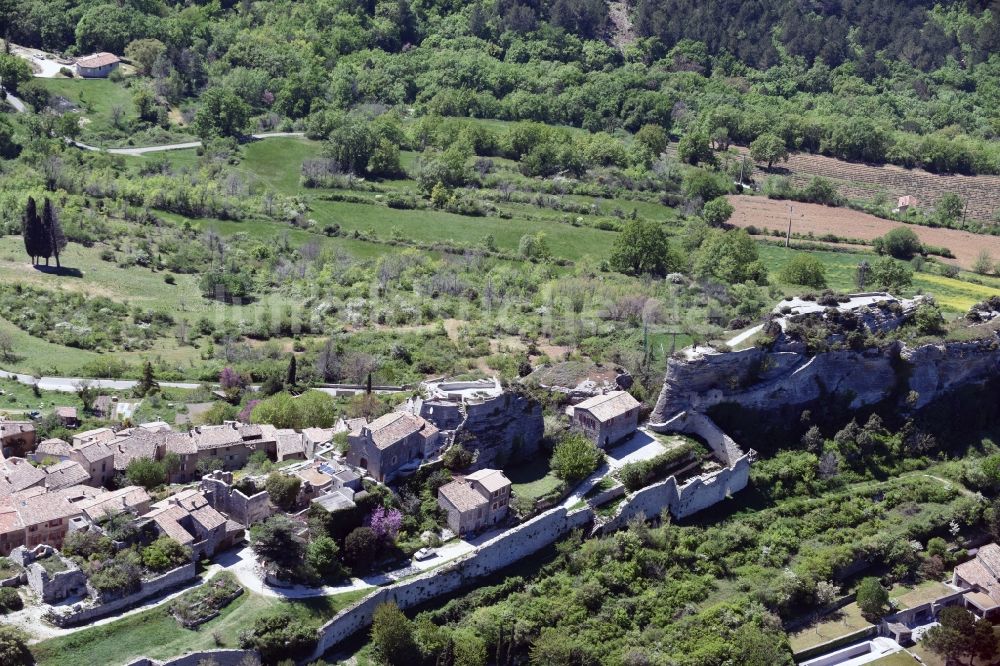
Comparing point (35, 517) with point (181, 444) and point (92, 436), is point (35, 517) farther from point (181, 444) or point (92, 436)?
point (92, 436)

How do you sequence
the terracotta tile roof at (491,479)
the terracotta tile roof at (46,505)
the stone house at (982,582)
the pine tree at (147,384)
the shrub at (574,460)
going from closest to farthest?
the terracotta tile roof at (46,505) < the terracotta tile roof at (491,479) < the stone house at (982,582) < the shrub at (574,460) < the pine tree at (147,384)

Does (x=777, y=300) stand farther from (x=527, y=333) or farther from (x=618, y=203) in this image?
(x=618, y=203)

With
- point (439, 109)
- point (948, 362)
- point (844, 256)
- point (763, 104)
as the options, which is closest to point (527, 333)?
point (948, 362)

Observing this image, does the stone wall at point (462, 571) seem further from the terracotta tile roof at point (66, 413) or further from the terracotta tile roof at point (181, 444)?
the terracotta tile roof at point (66, 413)

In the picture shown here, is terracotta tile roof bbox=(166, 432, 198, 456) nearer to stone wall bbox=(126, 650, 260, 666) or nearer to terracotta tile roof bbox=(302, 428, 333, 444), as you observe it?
terracotta tile roof bbox=(302, 428, 333, 444)

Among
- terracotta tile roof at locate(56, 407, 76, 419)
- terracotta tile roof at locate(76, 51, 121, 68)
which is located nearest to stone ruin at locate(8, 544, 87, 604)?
terracotta tile roof at locate(56, 407, 76, 419)

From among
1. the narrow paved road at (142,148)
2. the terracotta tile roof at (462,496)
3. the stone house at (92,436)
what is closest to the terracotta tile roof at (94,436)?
the stone house at (92,436)

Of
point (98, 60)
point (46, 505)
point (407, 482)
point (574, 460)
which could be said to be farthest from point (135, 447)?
point (98, 60)
